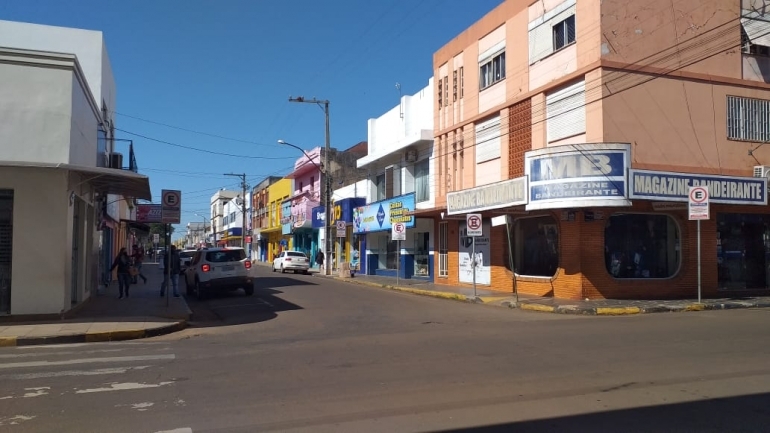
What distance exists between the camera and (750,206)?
21.4 meters

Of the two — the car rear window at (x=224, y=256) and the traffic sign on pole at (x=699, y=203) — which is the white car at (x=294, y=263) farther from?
the traffic sign on pole at (x=699, y=203)

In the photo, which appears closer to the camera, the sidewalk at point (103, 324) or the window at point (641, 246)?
the sidewalk at point (103, 324)

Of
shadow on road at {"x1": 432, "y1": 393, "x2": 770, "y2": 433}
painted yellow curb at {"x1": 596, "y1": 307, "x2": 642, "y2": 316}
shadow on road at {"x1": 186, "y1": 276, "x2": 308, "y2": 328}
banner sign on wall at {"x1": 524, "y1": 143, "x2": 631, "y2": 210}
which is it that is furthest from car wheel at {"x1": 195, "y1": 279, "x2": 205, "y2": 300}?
shadow on road at {"x1": 432, "y1": 393, "x2": 770, "y2": 433}

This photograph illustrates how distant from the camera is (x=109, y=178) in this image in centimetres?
1747

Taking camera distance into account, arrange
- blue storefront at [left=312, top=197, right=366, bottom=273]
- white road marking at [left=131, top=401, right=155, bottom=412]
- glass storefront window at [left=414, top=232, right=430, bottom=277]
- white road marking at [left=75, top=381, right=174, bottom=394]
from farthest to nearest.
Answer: blue storefront at [left=312, top=197, right=366, bottom=273] → glass storefront window at [left=414, top=232, right=430, bottom=277] → white road marking at [left=75, top=381, right=174, bottom=394] → white road marking at [left=131, top=401, right=155, bottom=412]

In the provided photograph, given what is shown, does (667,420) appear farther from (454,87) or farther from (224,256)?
(454,87)

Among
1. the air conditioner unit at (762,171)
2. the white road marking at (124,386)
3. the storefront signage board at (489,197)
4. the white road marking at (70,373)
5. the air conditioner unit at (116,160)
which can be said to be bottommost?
the white road marking at (70,373)

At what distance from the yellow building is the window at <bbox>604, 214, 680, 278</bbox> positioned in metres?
43.8

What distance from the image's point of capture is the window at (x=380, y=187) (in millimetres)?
36844

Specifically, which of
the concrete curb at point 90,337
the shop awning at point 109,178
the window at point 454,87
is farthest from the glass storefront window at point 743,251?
the shop awning at point 109,178

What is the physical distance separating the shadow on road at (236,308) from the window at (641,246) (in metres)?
10.3

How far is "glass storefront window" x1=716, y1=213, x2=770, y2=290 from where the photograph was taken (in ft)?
71.2

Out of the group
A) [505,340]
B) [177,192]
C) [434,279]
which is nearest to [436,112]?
[434,279]

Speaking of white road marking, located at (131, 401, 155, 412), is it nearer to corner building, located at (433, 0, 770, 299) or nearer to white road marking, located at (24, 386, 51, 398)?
white road marking, located at (24, 386, 51, 398)
